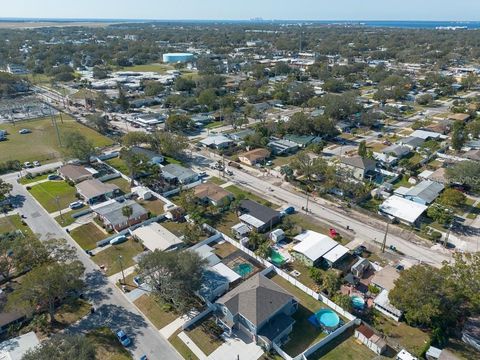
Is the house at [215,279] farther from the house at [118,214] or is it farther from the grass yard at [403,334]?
the grass yard at [403,334]

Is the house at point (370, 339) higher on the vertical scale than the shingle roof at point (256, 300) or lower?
lower

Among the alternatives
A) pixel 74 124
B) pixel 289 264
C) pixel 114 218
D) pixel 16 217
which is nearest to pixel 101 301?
pixel 114 218

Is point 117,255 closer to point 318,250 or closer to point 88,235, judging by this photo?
point 88,235

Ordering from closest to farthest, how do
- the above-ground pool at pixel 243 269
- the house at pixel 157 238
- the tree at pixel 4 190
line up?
the above-ground pool at pixel 243 269
the house at pixel 157 238
the tree at pixel 4 190

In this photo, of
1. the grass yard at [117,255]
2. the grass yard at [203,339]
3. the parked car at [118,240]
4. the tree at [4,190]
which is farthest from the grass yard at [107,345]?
the tree at [4,190]

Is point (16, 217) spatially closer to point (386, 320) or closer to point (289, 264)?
point (289, 264)

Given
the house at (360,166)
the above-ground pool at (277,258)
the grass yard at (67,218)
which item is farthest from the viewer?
the house at (360,166)

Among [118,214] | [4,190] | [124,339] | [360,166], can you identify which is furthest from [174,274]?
[360,166]
